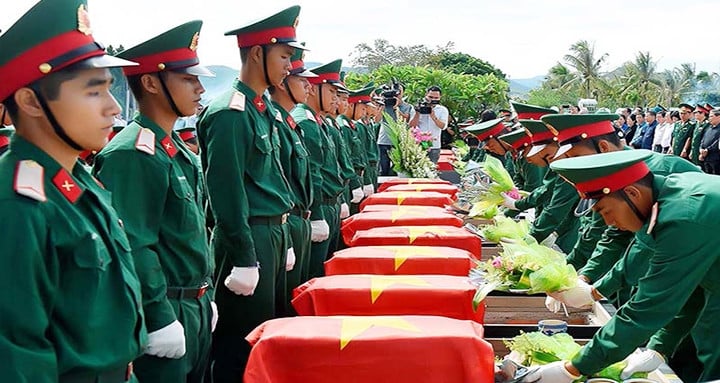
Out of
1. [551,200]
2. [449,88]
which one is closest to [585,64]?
[449,88]

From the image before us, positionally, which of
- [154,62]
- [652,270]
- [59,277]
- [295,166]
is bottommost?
[295,166]

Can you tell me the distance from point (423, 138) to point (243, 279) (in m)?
7.22

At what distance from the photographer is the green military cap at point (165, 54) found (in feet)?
8.00

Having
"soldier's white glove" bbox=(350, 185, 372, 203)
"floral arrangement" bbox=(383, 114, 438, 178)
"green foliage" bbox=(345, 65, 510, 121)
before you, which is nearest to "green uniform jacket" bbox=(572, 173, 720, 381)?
"soldier's white glove" bbox=(350, 185, 372, 203)

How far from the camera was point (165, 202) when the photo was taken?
7.54 ft

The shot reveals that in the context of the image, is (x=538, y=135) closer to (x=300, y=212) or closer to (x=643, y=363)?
(x=300, y=212)

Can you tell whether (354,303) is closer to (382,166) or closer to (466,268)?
(466,268)

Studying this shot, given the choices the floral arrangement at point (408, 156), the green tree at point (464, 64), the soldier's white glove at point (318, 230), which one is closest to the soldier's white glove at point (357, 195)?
the floral arrangement at point (408, 156)

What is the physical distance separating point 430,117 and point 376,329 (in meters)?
8.35

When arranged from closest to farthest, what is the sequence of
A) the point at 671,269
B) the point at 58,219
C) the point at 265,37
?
the point at 58,219 < the point at 671,269 < the point at 265,37

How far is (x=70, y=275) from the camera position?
61.4 inches

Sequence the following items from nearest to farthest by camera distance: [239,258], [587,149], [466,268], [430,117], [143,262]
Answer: [143,262], [239,258], [587,149], [466,268], [430,117]

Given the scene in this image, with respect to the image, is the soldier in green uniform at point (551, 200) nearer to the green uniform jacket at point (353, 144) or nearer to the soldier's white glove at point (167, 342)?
the soldier's white glove at point (167, 342)

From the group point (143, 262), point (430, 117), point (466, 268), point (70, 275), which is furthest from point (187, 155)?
point (430, 117)
